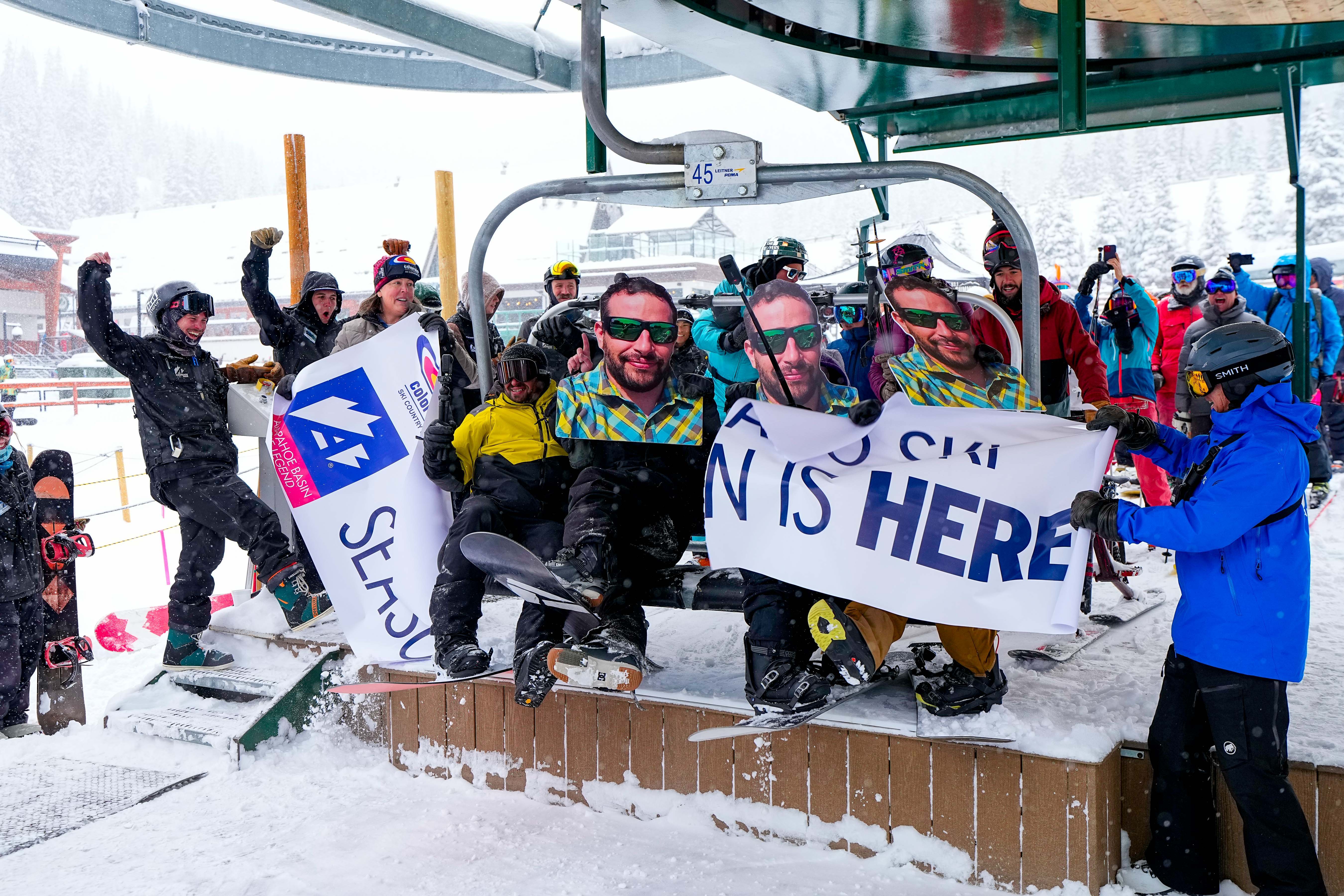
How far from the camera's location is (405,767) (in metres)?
4.10

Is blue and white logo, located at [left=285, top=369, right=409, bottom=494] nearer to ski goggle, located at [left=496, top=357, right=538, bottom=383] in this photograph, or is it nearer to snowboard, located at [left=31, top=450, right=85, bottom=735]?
ski goggle, located at [left=496, top=357, right=538, bottom=383]

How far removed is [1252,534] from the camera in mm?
2545

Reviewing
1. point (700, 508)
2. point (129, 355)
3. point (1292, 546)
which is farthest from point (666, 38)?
point (1292, 546)

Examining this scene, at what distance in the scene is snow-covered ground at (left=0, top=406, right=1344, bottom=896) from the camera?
3.02 meters

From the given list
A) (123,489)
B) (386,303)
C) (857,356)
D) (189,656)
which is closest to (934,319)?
(857,356)

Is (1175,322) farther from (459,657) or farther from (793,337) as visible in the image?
(459,657)

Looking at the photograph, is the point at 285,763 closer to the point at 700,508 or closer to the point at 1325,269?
the point at 700,508

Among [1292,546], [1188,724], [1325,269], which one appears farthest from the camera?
[1325,269]

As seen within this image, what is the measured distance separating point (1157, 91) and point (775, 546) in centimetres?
406

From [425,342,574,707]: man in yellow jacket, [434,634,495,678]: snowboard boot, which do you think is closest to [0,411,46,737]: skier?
[425,342,574,707]: man in yellow jacket

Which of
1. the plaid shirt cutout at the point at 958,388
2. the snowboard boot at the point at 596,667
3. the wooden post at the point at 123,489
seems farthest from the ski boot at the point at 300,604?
the wooden post at the point at 123,489

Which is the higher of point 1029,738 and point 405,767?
point 1029,738

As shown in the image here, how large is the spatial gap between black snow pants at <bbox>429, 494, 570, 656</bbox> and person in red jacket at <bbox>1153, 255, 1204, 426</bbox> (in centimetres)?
567

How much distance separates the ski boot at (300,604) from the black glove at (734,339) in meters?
2.37
